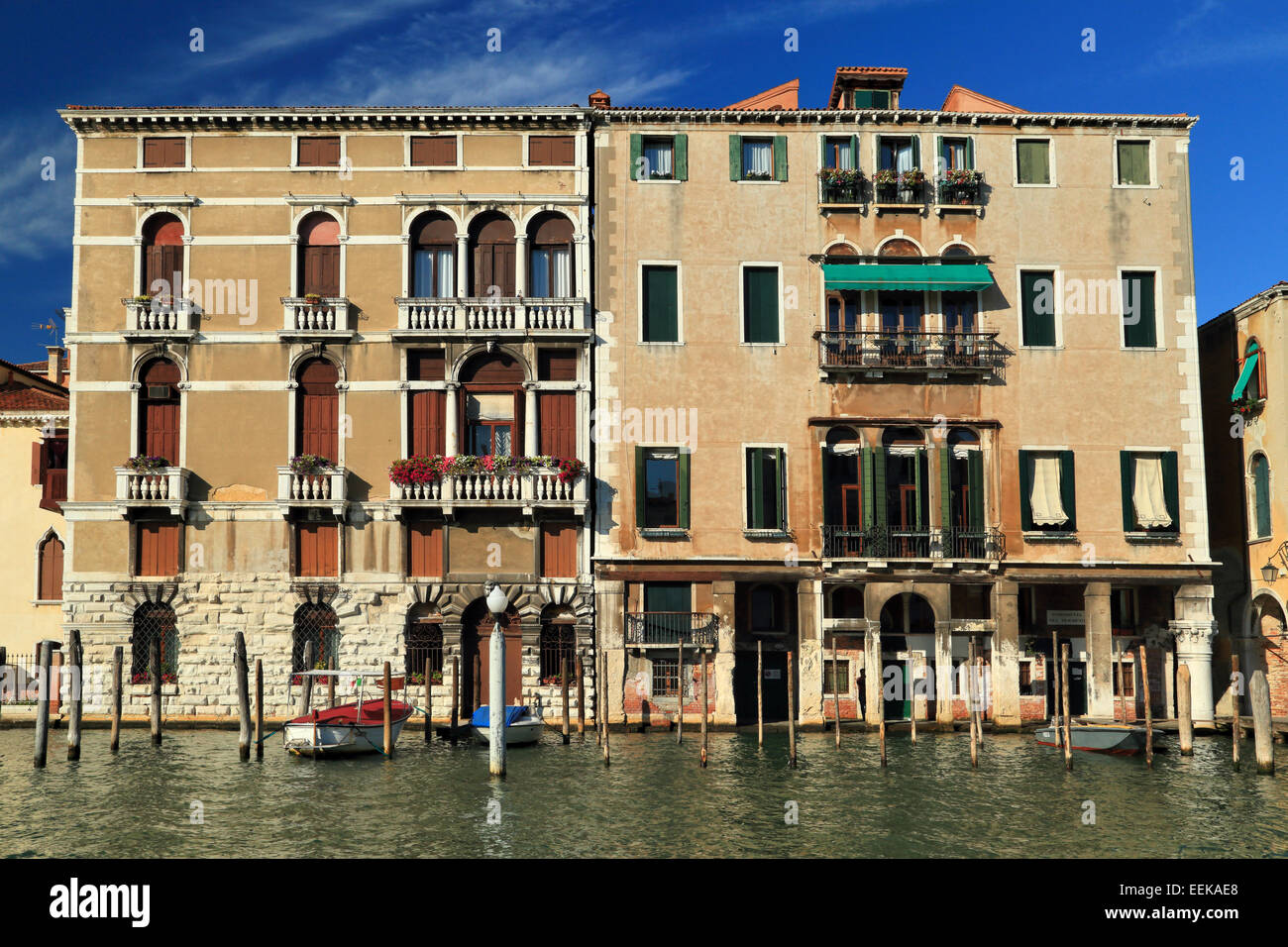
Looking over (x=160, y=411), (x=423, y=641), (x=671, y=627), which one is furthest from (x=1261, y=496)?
(x=160, y=411)

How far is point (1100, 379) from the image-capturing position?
94.2 feet

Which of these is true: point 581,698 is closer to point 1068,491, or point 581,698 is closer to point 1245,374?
point 1068,491

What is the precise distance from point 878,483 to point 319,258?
14.7 metres

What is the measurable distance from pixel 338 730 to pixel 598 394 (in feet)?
32.1

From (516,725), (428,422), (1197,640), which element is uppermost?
(428,422)

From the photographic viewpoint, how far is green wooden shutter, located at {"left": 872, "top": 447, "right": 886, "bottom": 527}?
92.5 feet

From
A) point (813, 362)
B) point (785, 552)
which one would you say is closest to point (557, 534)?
point (785, 552)

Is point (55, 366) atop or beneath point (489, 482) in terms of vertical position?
atop

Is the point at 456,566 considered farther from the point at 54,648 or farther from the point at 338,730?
the point at 54,648

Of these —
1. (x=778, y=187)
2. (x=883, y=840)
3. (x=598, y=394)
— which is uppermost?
(x=778, y=187)

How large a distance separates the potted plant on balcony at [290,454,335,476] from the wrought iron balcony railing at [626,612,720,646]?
26.3 ft

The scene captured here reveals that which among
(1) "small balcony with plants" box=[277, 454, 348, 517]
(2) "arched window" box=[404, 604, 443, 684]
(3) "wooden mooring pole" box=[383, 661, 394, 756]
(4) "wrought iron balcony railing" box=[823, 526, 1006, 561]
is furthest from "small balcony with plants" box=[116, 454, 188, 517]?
(4) "wrought iron balcony railing" box=[823, 526, 1006, 561]

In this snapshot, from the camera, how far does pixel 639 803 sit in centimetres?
1903

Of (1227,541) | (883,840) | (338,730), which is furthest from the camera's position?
(1227,541)
